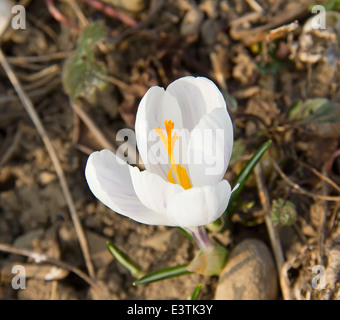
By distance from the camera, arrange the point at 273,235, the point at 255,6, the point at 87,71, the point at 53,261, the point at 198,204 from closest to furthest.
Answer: the point at 198,204
the point at 273,235
the point at 53,261
the point at 87,71
the point at 255,6

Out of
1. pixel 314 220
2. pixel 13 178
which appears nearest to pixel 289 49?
pixel 314 220

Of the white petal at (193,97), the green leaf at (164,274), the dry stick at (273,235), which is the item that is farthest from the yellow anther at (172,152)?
the dry stick at (273,235)

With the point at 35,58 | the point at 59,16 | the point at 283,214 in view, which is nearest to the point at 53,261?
the point at 283,214

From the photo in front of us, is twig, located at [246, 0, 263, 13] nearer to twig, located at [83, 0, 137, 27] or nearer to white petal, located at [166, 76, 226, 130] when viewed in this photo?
twig, located at [83, 0, 137, 27]

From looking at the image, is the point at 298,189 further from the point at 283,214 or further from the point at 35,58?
the point at 35,58

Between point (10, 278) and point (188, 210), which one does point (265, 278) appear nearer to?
point (188, 210)

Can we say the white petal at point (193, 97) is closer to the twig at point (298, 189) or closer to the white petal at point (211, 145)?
the white petal at point (211, 145)
